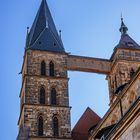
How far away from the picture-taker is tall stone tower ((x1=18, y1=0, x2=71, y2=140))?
93.9 ft

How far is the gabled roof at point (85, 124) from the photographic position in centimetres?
3129

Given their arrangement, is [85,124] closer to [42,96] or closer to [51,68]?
[42,96]

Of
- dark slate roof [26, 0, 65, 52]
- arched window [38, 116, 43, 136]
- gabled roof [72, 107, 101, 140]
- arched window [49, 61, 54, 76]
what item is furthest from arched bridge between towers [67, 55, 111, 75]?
arched window [38, 116, 43, 136]

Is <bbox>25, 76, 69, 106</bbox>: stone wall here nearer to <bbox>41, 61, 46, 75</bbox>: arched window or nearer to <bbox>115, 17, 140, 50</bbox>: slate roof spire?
<bbox>41, 61, 46, 75</bbox>: arched window

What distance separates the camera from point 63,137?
2845cm

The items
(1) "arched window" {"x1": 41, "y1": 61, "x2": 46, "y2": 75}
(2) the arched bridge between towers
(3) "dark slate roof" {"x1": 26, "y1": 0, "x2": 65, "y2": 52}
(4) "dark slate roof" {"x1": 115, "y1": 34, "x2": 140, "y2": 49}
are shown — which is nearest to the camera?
(1) "arched window" {"x1": 41, "y1": 61, "x2": 46, "y2": 75}

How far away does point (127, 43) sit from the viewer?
1313 inches

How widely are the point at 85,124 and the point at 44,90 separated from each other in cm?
471

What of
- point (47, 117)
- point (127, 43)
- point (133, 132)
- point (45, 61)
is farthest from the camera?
point (127, 43)

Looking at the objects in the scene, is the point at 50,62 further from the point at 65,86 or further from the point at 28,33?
the point at 28,33

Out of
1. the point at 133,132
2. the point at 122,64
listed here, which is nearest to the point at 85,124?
the point at 122,64

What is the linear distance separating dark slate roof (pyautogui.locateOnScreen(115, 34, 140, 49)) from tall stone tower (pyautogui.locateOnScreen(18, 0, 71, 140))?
172 inches

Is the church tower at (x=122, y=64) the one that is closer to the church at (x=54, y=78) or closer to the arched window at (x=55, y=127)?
the church at (x=54, y=78)

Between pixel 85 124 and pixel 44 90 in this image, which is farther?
pixel 85 124
